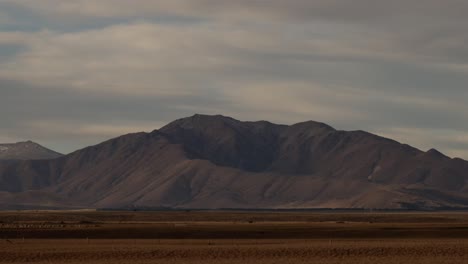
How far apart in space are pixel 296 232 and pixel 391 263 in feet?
139

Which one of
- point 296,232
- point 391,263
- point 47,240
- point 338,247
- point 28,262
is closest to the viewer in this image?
point 391,263

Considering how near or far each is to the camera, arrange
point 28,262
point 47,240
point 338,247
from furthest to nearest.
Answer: point 47,240 < point 338,247 < point 28,262

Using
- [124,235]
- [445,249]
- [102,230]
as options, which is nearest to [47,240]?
[124,235]

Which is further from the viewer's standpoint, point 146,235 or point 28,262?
point 146,235

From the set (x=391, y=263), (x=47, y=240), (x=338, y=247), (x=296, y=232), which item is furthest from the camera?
(x=296, y=232)

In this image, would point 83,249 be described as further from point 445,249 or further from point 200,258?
point 445,249

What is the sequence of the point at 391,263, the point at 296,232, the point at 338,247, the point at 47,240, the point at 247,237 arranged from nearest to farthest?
1. the point at 391,263
2. the point at 338,247
3. the point at 47,240
4. the point at 247,237
5. the point at 296,232

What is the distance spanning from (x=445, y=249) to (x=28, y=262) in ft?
81.1

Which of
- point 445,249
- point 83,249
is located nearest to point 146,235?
point 83,249

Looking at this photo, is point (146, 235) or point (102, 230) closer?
point (146, 235)

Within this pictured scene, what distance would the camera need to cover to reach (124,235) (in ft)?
276

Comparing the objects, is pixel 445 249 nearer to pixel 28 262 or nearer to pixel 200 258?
pixel 200 258

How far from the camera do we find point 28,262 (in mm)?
52594

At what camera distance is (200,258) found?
178 ft
